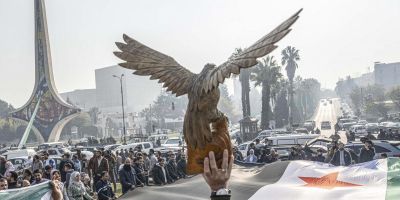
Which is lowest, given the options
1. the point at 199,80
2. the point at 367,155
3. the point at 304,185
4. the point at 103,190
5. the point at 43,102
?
the point at 103,190

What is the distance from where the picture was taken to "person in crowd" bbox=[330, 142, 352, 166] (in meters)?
17.3

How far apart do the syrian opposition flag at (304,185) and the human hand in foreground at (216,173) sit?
4081 millimetres

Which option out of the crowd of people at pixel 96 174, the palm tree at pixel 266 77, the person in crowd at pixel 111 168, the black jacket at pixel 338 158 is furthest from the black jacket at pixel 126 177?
the palm tree at pixel 266 77

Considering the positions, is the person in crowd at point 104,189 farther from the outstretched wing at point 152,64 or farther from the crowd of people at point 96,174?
the outstretched wing at point 152,64

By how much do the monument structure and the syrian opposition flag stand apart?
74478 mm

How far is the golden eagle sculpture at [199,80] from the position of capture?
10.6 feet

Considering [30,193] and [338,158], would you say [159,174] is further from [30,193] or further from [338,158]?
[30,193]

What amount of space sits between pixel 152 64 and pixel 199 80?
1.42ft

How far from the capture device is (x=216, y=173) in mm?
3150

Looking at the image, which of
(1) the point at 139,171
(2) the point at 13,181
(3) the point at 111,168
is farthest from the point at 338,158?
(2) the point at 13,181

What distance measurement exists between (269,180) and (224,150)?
204 inches

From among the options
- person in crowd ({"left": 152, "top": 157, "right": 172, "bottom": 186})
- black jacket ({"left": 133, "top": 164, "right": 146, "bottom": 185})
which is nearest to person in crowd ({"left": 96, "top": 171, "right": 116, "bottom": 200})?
black jacket ({"left": 133, "top": 164, "right": 146, "bottom": 185})

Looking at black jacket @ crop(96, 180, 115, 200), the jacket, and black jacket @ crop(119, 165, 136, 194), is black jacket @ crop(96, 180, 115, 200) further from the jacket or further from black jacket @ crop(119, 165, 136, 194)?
the jacket

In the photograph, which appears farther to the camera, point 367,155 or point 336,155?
point 336,155
